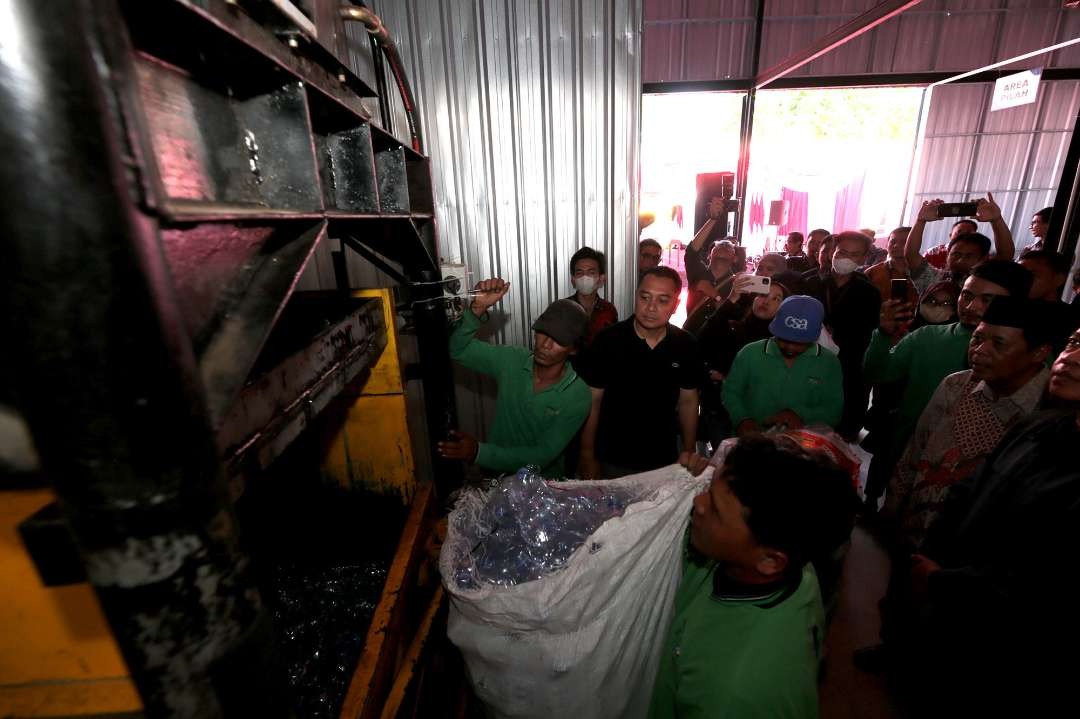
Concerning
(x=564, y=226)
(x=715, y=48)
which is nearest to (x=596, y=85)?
(x=564, y=226)

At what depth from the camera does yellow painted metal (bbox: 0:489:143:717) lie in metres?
0.90

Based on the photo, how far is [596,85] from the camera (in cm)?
335

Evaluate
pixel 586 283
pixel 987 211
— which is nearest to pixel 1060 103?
pixel 987 211

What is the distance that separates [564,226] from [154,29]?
3.11 m

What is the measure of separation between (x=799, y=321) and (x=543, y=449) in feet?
6.38

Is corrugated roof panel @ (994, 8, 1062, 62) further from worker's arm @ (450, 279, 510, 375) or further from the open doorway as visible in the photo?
→ worker's arm @ (450, 279, 510, 375)

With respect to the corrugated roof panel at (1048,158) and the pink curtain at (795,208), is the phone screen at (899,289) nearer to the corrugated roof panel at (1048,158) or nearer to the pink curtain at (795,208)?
the pink curtain at (795,208)

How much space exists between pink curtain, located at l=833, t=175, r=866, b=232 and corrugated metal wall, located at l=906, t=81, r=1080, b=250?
130 centimetres

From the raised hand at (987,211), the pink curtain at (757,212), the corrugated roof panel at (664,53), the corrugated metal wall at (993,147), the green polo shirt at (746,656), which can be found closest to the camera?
the green polo shirt at (746,656)

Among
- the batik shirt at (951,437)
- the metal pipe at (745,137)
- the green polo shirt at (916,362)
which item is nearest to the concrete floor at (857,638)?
the batik shirt at (951,437)

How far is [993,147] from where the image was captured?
1147 cm

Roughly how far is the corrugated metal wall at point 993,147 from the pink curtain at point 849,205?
1298mm

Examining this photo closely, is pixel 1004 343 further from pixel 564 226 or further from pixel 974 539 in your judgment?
pixel 564 226

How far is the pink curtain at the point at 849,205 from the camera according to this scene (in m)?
12.9
